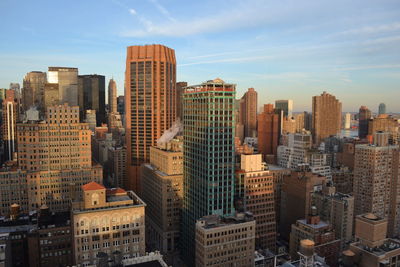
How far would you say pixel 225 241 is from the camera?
356ft

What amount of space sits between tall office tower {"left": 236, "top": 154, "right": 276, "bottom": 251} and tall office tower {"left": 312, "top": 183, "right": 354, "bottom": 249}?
27.1 m

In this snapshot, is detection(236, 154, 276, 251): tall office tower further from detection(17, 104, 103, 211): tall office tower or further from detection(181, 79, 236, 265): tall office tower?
detection(17, 104, 103, 211): tall office tower

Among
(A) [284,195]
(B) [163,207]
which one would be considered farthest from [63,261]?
(A) [284,195]

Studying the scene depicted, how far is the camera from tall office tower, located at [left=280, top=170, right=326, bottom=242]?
167500 mm

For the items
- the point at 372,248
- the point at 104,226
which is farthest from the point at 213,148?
the point at 372,248

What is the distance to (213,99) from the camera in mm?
123750

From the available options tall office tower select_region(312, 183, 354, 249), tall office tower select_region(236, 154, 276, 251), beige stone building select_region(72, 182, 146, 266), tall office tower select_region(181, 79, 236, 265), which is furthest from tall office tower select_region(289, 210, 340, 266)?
beige stone building select_region(72, 182, 146, 266)

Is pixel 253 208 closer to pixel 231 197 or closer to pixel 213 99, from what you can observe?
pixel 231 197

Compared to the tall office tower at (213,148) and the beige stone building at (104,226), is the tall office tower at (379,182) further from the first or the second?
the beige stone building at (104,226)

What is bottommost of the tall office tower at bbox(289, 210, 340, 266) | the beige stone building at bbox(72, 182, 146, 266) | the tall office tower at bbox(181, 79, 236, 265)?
the tall office tower at bbox(289, 210, 340, 266)

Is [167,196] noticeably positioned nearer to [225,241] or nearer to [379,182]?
[225,241]

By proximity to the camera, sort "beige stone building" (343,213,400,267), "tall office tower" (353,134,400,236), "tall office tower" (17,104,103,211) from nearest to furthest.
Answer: "beige stone building" (343,213,400,267) → "tall office tower" (17,104,103,211) → "tall office tower" (353,134,400,236)

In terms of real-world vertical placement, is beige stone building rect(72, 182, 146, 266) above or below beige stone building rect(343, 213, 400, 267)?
above

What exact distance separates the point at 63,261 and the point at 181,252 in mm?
50788
